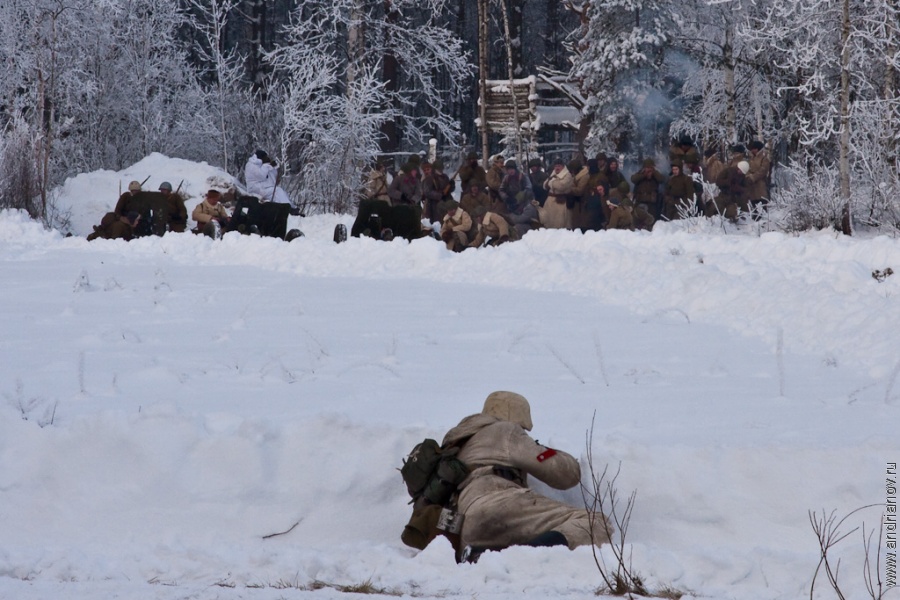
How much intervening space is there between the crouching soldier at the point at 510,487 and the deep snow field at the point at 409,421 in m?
0.27

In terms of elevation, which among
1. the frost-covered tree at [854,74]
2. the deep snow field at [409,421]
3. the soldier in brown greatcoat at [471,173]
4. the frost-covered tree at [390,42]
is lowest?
the deep snow field at [409,421]

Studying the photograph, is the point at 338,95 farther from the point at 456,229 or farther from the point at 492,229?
the point at 492,229

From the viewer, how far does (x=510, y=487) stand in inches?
172

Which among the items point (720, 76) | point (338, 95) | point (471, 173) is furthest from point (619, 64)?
point (338, 95)

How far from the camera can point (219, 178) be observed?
21453 millimetres

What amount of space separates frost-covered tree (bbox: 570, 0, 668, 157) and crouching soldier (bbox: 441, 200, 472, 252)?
8727mm

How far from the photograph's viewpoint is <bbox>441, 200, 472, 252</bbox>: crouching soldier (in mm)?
15102

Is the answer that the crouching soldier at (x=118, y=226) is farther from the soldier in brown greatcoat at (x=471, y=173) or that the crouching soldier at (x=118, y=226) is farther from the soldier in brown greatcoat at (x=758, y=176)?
the soldier in brown greatcoat at (x=758, y=176)

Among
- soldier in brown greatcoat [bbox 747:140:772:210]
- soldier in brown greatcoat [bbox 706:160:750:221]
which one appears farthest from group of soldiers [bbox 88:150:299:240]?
soldier in brown greatcoat [bbox 747:140:772:210]

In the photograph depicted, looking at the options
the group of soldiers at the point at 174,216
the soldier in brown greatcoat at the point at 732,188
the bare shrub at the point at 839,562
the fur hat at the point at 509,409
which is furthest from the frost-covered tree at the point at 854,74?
the bare shrub at the point at 839,562

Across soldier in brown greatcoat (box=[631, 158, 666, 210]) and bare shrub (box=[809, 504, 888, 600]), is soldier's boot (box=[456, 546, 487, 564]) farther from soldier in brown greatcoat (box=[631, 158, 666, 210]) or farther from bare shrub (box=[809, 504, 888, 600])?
soldier in brown greatcoat (box=[631, 158, 666, 210])

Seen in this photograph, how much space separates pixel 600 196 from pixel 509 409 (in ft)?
38.2

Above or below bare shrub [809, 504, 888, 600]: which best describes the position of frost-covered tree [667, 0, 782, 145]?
above

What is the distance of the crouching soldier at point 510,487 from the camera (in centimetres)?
411
